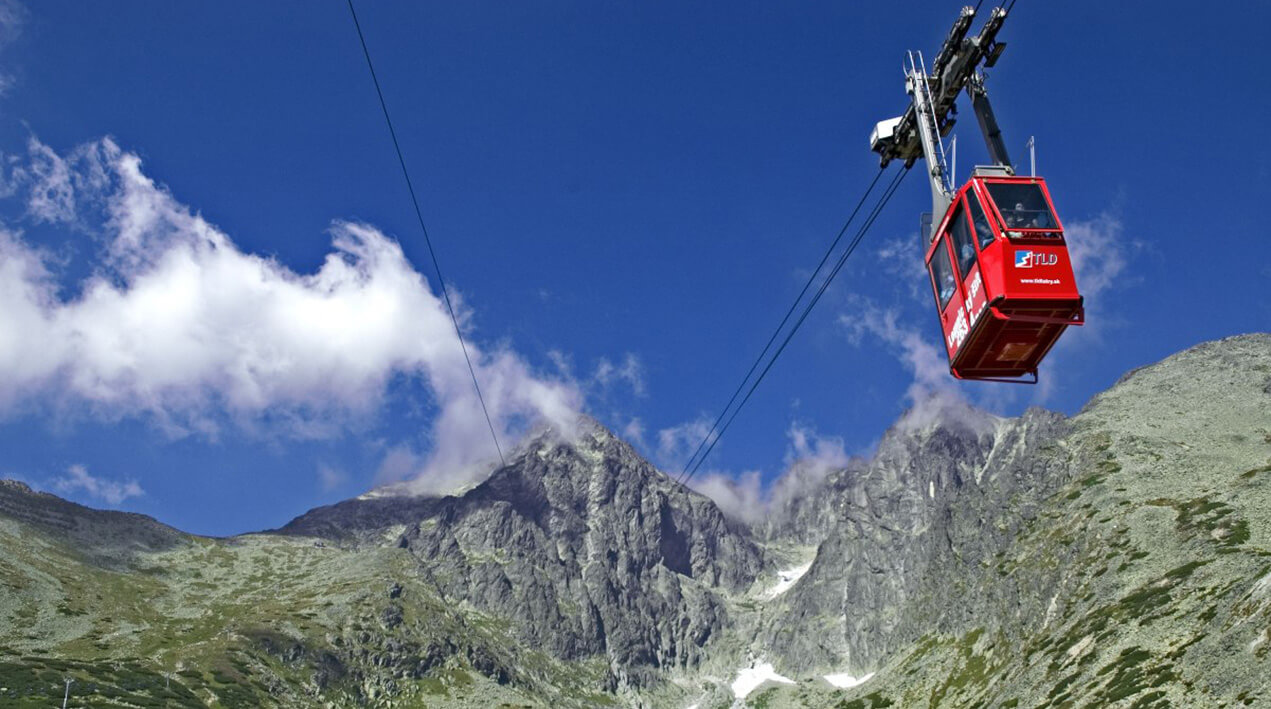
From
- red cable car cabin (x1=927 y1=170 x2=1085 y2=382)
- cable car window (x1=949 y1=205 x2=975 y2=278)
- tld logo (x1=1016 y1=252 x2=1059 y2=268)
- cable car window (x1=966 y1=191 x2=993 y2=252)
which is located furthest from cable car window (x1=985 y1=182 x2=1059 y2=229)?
cable car window (x1=949 y1=205 x2=975 y2=278)

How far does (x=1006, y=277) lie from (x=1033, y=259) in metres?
1.05

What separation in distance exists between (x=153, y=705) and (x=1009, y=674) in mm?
168099

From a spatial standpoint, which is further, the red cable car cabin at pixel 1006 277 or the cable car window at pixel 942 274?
the cable car window at pixel 942 274

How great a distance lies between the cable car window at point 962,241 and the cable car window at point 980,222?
1.06 feet

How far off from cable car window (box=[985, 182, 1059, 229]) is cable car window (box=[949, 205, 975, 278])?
3.36ft

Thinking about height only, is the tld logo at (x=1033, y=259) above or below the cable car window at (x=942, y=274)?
below

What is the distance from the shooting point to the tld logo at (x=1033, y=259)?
2514cm

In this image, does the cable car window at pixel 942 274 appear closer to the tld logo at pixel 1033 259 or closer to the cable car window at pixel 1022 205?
the cable car window at pixel 1022 205

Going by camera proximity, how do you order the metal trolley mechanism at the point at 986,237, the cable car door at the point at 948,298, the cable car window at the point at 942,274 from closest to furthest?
the metal trolley mechanism at the point at 986,237 → the cable car door at the point at 948,298 → the cable car window at the point at 942,274

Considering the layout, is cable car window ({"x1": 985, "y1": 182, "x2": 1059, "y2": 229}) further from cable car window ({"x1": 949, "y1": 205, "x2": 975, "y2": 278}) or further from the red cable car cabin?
cable car window ({"x1": 949, "y1": 205, "x2": 975, "y2": 278})

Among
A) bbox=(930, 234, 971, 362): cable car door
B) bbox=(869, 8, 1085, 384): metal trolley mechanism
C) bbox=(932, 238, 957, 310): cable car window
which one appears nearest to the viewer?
bbox=(869, 8, 1085, 384): metal trolley mechanism

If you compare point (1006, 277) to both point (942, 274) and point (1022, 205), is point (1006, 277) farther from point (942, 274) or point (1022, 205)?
point (942, 274)

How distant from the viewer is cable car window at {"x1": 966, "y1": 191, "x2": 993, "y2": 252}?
84.0ft

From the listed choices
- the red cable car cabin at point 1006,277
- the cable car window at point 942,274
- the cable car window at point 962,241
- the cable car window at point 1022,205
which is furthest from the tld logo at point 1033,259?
the cable car window at point 942,274
